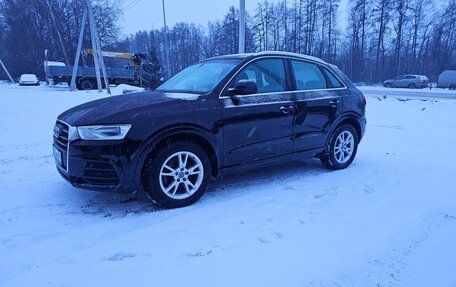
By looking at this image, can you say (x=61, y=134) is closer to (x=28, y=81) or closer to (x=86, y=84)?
(x=86, y=84)

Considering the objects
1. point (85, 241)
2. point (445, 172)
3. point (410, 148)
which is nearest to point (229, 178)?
point (85, 241)

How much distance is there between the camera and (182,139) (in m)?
3.60

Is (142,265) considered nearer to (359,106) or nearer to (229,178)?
(229,178)

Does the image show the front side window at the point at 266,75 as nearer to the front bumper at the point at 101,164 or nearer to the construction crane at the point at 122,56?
the front bumper at the point at 101,164

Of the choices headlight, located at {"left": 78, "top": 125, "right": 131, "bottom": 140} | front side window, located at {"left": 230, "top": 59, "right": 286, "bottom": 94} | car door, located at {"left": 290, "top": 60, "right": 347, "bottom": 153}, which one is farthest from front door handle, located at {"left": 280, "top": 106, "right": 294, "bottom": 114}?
headlight, located at {"left": 78, "top": 125, "right": 131, "bottom": 140}

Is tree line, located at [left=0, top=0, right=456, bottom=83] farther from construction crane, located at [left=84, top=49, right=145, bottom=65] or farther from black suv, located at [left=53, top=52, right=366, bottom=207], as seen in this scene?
black suv, located at [left=53, top=52, right=366, bottom=207]

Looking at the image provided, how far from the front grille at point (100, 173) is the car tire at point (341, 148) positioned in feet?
10.4

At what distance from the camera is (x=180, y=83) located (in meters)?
4.52

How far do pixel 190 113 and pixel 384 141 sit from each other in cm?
534

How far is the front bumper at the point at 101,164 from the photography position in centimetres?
323

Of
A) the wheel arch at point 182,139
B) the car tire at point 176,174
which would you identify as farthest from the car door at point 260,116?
the car tire at point 176,174

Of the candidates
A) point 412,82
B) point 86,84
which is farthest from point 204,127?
point 412,82

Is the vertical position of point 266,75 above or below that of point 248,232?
above

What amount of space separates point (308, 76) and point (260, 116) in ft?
3.99
